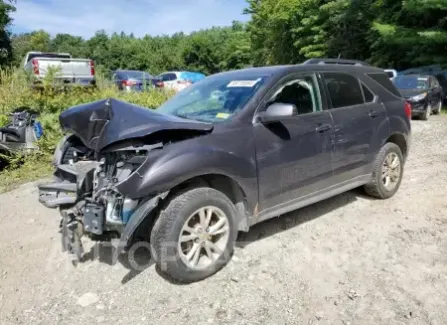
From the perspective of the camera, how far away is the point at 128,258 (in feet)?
12.2

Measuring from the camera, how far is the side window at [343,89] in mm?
4324

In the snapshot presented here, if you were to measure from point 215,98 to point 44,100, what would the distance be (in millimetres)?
4981

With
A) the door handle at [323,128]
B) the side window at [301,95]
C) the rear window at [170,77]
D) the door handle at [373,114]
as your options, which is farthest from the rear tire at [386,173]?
the rear window at [170,77]

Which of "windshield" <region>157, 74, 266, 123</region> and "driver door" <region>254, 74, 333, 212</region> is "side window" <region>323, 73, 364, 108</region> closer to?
"driver door" <region>254, 74, 333, 212</region>

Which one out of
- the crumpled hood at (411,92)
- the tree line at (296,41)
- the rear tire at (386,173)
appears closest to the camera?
the rear tire at (386,173)

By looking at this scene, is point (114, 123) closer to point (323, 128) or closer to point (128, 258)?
point (128, 258)

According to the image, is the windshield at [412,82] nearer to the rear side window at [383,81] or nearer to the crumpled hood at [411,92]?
the crumpled hood at [411,92]

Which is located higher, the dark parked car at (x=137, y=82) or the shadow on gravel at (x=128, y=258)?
the dark parked car at (x=137, y=82)

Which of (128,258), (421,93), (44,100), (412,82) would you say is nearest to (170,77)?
(412,82)

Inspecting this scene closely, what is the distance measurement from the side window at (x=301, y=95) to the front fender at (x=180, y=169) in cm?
77

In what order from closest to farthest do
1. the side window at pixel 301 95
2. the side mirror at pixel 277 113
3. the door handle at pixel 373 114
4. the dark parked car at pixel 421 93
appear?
the side mirror at pixel 277 113 < the side window at pixel 301 95 < the door handle at pixel 373 114 < the dark parked car at pixel 421 93

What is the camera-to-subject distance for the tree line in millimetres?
19703

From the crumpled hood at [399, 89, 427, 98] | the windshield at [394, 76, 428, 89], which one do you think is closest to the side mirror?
the crumpled hood at [399, 89, 427, 98]

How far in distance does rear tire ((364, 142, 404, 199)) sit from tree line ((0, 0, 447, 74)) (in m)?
14.2
